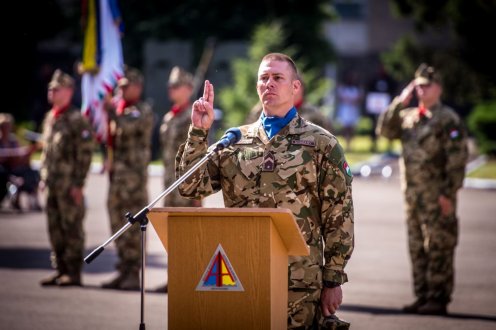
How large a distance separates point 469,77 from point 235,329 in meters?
30.5

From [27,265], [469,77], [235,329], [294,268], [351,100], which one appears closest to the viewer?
[235,329]

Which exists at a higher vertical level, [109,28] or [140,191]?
[109,28]

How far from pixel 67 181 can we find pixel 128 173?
0.67 m

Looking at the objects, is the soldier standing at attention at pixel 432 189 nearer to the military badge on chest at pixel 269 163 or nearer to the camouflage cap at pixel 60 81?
the camouflage cap at pixel 60 81

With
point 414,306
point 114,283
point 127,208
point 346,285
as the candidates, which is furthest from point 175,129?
point 414,306

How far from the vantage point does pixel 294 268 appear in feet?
21.8

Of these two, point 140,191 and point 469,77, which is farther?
point 469,77

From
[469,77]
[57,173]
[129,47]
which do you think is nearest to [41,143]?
[57,173]

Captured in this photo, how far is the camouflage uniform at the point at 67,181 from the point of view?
1278 cm

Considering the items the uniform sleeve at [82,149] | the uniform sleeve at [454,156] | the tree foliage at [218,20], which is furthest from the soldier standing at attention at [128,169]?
the tree foliage at [218,20]

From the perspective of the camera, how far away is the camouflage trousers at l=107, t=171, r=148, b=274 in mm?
12766

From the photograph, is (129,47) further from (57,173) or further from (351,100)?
(57,173)

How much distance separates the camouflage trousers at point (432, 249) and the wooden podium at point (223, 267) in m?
5.37

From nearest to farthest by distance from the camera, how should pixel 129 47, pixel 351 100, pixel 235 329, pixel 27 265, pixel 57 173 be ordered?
pixel 235 329 → pixel 57 173 → pixel 27 265 → pixel 351 100 → pixel 129 47
